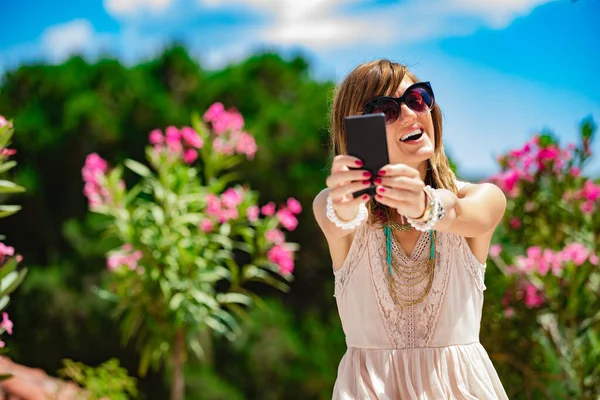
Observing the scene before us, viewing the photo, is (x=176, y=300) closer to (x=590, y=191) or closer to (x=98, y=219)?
(x=98, y=219)

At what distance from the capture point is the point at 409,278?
1.53 meters

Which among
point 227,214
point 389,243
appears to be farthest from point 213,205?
point 389,243

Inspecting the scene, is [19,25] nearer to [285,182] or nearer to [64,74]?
[64,74]

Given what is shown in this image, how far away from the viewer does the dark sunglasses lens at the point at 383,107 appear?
145cm

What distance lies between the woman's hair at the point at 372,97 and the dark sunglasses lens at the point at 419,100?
0.27 feet

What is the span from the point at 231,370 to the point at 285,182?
5.06 ft

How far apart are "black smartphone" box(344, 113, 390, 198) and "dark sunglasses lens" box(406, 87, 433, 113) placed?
0.25 m

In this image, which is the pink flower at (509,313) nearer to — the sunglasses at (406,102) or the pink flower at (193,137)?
the pink flower at (193,137)

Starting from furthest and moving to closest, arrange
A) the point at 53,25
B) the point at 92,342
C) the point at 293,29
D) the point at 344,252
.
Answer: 1. the point at 293,29
2. the point at 53,25
3. the point at 92,342
4. the point at 344,252

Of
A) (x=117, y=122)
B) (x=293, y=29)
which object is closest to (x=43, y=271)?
(x=117, y=122)

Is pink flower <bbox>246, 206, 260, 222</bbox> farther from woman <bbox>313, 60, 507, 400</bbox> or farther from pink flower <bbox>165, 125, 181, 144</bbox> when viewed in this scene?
woman <bbox>313, 60, 507, 400</bbox>

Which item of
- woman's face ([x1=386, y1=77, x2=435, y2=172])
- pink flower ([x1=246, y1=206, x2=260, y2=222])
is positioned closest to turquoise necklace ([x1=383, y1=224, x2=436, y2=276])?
woman's face ([x1=386, y1=77, x2=435, y2=172])

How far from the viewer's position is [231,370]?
5.16 metres

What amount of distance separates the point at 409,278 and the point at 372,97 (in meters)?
0.42
